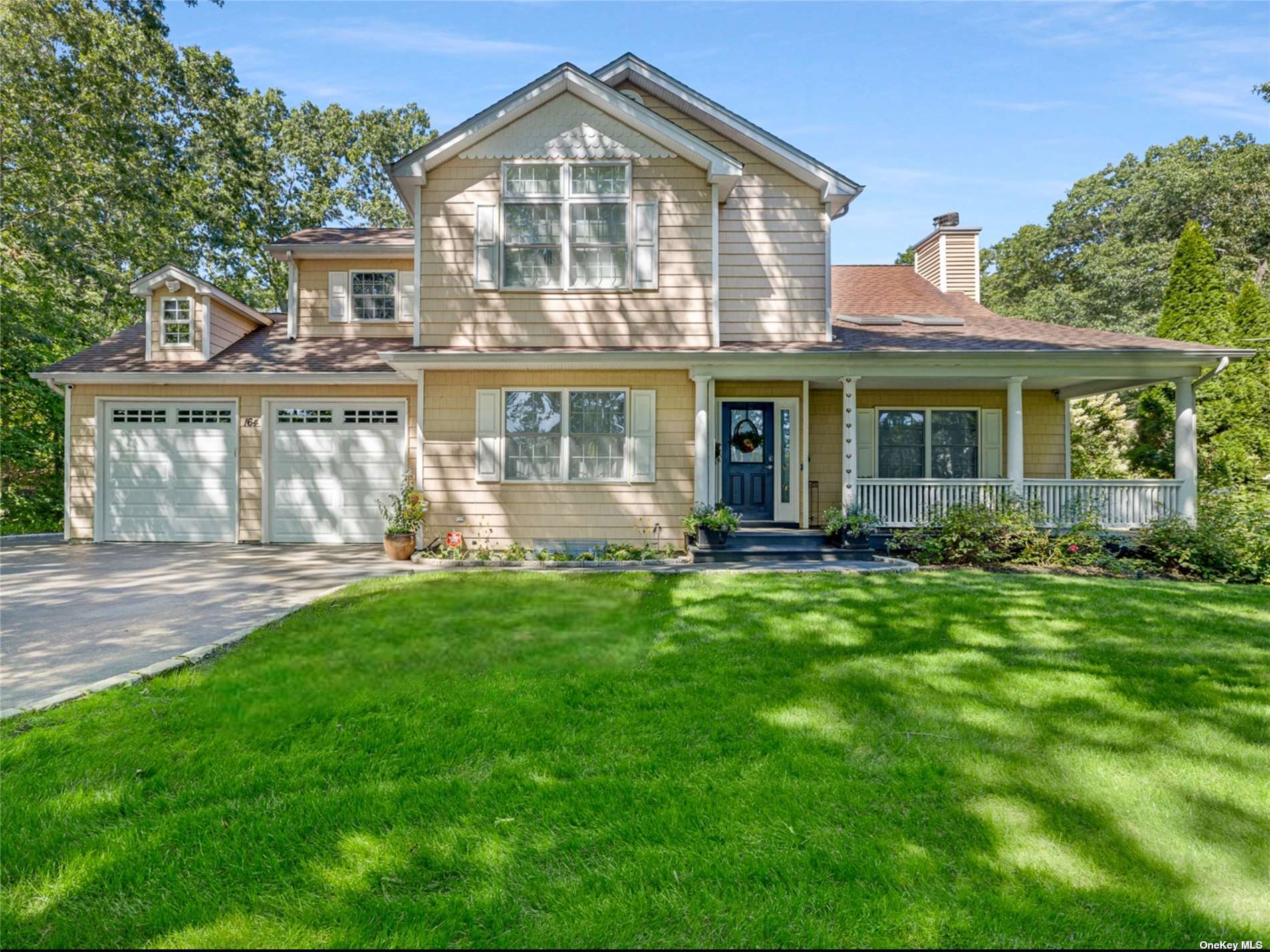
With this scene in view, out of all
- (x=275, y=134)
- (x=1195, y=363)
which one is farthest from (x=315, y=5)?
(x=275, y=134)

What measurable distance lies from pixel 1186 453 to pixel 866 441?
4477 millimetres

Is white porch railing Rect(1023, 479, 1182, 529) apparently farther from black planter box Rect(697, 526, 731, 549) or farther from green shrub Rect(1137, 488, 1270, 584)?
black planter box Rect(697, 526, 731, 549)

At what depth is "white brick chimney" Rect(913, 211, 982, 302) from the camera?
13.7 meters

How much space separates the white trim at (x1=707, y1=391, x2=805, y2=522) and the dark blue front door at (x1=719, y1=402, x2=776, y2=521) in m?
0.06

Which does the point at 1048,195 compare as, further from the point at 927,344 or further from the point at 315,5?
the point at 315,5

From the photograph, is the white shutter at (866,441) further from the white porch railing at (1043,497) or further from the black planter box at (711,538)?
the black planter box at (711,538)

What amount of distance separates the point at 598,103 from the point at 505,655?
858 cm

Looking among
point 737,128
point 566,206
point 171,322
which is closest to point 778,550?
point 566,206

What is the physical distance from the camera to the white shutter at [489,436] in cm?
941

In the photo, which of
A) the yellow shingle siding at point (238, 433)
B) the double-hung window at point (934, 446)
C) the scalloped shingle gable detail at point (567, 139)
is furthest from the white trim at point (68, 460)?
the double-hung window at point (934, 446)

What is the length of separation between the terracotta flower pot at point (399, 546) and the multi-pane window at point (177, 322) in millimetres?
Result: 6337

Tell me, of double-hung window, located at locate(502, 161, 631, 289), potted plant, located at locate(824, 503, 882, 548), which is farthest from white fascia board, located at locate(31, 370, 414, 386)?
potted plant, located at locate(824, 503, 882, 548)

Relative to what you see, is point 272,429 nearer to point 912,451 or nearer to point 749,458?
point 749,458

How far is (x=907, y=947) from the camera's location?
5.86 ft
